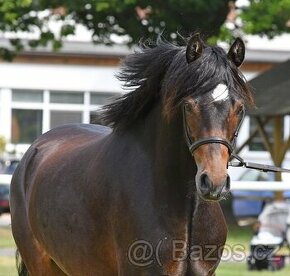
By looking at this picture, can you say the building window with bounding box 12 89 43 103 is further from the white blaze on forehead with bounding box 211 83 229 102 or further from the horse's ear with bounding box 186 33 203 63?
the white blaze on forehead with bounding box 211 83 229 102

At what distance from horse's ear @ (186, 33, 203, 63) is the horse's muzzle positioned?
2.36ft

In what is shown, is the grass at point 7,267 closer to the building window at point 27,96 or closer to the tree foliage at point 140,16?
the tree foliage at point 140,16

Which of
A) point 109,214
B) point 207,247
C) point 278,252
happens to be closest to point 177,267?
point 207,247

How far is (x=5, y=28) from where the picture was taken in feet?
59.9

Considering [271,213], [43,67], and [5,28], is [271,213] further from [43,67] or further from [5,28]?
[43,67]

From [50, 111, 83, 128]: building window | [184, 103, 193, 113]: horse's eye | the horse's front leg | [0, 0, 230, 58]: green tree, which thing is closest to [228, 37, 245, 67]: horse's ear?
[184, 103, 193, 113]: horse's eye

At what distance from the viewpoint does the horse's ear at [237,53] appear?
5.20 meters

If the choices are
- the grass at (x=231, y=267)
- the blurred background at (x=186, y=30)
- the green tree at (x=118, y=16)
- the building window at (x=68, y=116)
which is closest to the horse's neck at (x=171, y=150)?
the grass at (x=231, y=267)

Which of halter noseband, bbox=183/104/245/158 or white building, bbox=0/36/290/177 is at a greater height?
white building, bbox=0/36/290/177

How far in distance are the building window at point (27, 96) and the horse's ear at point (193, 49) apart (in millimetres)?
25224

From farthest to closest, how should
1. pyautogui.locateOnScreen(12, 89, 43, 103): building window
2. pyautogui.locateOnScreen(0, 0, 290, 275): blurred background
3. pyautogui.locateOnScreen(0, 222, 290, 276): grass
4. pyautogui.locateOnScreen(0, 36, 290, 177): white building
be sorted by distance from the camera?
pyautogui.locateOnScreen(12, 89, 43, 103): building window, pyautogui.locateOnScreen(0, 36, 290, 177): white building, pyautogui.locateOnScreen(0, 0, 290, 275): blurred background, pyautogui.locateOnScreen(0, 222, 290, 276): grass

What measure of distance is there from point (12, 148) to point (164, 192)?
21.6 meters

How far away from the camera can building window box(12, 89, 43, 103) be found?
1185 inches

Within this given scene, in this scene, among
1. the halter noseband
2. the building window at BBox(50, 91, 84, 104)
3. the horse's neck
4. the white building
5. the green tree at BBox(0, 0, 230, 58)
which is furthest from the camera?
the building window at BBox(50, 91, 84, 104)
